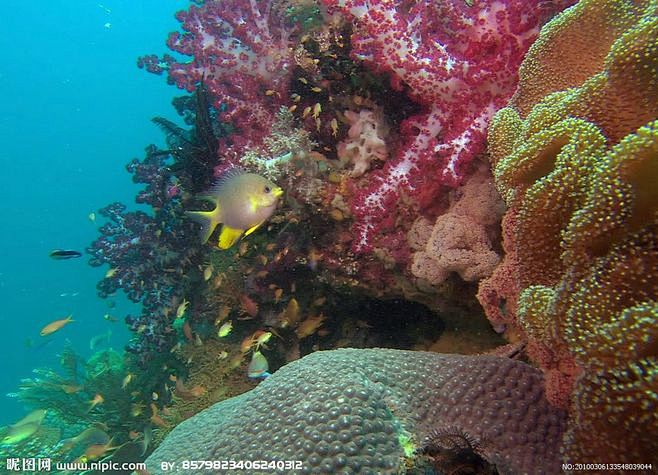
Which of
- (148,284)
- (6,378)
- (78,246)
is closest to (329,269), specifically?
(148,284)

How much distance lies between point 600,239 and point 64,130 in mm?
89213

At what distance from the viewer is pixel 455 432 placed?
6.97 ft

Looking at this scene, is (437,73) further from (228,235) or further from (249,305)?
(249,305)

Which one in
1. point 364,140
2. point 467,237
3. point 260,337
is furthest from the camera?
point 260,337

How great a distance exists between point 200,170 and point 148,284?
202 cm

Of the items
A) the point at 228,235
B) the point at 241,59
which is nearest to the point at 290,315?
the point at 228,235

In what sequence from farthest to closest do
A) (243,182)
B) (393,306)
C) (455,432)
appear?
(393,306)
(243,182)
(455,432)

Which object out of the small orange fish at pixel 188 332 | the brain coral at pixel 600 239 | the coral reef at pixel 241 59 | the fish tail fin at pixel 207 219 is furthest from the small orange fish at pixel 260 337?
the brain coral at pixel 600 239

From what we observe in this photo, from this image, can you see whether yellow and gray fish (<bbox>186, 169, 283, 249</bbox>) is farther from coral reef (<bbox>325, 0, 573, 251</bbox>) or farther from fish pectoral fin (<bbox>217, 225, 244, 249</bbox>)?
coral reef (<bbox>325, 0, 573, 251</bbox>)

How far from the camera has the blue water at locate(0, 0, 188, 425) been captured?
56625mm

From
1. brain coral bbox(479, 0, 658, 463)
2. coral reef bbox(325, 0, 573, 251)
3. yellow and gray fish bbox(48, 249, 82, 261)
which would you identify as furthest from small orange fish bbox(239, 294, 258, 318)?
brain coral bbox(479, 0, 658, 463)

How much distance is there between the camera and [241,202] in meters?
3.06

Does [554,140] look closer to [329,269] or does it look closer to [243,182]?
[243,182]

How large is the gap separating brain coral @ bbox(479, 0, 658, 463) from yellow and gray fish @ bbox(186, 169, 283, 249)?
1.71m
